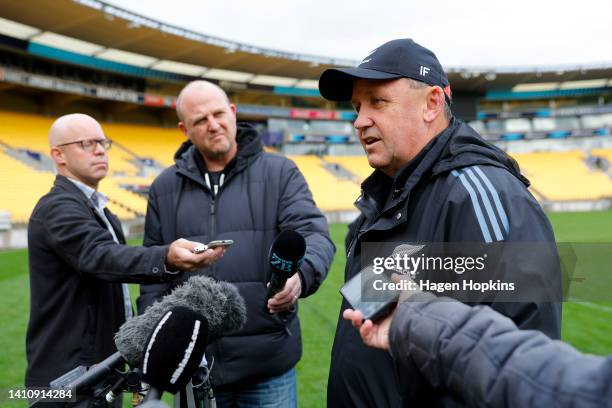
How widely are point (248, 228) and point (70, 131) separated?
1131 millimetres

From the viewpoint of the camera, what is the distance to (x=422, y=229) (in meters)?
1.34

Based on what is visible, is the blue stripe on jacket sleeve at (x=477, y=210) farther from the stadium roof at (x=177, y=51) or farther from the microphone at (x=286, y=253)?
the stadium roof at (x=177, y=51)

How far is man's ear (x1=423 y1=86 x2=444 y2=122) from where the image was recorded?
1492 mm

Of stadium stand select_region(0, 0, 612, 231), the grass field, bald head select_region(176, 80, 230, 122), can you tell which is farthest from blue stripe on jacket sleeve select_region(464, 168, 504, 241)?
stadium stand select_region(0, 0, 612, 231)

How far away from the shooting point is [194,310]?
1.12m

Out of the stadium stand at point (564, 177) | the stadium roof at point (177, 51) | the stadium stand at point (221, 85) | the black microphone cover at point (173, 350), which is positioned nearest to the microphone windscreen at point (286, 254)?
the black microphone cover at point (173, 350)

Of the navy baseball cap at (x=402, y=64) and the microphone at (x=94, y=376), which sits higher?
the navy baseball cap at (x=402, y=64)

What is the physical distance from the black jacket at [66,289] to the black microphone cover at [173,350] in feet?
3.60

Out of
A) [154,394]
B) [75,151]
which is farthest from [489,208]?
[75,151]

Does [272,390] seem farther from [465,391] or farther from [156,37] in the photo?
[156,37]

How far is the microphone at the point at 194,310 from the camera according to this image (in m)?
1.16

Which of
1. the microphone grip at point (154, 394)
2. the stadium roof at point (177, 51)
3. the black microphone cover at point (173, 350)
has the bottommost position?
the microphone grip at point (154, 394)

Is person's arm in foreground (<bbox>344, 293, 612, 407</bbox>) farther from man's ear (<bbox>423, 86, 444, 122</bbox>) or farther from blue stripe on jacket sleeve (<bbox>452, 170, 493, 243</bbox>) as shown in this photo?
man's ear (<bbox>423, 86, 444, 122</bbox>)

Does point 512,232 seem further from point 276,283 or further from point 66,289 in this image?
point 66,289
